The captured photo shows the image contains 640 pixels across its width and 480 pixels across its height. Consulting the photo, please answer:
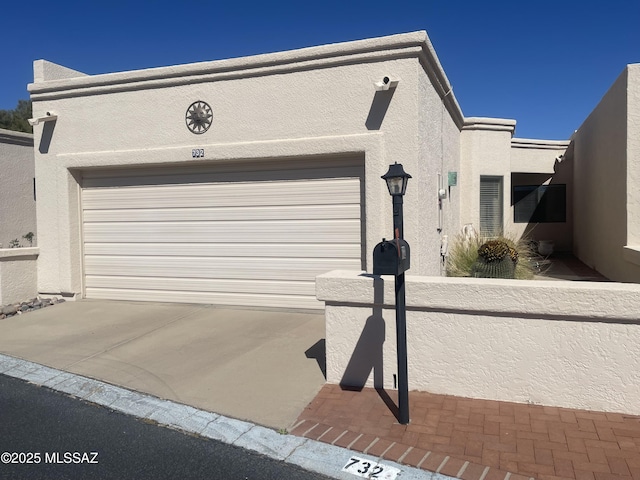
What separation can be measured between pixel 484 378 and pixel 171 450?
8.53ft

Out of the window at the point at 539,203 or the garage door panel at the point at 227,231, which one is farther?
the window at the point at 539,203

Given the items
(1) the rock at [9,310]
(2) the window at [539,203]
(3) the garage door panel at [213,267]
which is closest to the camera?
(3) the garage door panel at [213,267]

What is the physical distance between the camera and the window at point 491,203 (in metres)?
12.6

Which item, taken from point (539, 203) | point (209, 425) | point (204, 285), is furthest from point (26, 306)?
point (539, 203)

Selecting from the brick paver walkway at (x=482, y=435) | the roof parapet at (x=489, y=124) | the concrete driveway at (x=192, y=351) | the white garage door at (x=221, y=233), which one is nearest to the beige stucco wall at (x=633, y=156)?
the roof parapet at (x=489, y=124)

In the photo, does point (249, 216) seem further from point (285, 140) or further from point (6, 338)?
point (6, 338)

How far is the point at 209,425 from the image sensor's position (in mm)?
4008

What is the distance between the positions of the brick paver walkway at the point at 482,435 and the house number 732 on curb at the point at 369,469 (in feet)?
0.40

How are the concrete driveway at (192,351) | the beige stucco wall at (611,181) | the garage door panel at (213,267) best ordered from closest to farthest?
the concrete driveway at (192,351) < the garage door panel at (213,267) < the beige stucco wall at (611,181)

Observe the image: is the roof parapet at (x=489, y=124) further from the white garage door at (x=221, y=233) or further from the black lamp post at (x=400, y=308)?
the black lamp post at (x=400, y=308)

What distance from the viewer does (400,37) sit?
662 cm

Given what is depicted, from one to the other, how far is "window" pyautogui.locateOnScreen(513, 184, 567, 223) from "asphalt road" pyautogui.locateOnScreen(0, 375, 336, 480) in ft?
46.6

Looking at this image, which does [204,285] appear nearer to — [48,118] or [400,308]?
[48,118]


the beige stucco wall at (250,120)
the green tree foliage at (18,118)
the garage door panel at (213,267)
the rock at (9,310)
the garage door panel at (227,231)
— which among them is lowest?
the rock at (9,310)
